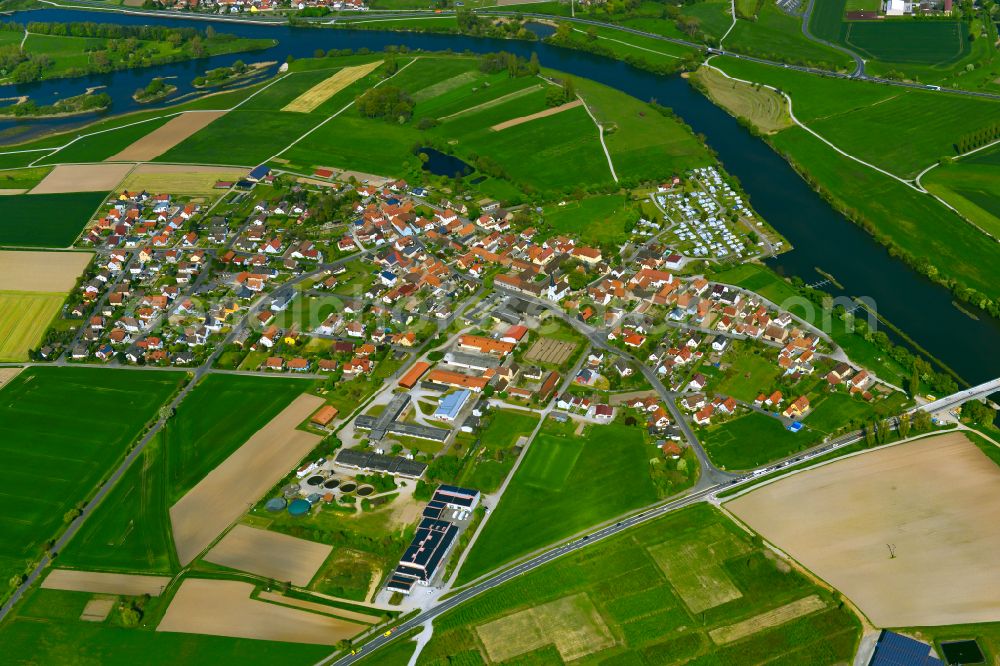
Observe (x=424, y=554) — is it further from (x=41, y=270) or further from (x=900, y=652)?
(x=41, y=270)

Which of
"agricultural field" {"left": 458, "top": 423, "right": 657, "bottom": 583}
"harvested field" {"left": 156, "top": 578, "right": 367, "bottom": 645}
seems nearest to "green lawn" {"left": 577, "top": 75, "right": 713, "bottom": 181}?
"agricultural field" {"left": 458, "top": 423, "right": 657, "bottom": 583}

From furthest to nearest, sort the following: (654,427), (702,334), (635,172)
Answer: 1. (635,172)
2. (702,334)
3. (654,427)

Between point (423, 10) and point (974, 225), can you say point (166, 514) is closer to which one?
point (974, 225)

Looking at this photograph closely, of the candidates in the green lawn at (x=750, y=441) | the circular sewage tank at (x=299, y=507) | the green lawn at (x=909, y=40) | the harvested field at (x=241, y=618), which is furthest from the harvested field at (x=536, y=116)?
the harvested field at (x=241, y=618)

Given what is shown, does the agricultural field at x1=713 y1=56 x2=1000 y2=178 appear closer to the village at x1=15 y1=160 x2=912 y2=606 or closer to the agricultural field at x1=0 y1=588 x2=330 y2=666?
the village at x1=15 y1=160 x2=912 y2=606

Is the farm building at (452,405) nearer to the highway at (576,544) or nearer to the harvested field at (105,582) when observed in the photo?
the highway at (576,544)

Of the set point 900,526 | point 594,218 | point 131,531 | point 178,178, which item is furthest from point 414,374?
point 178,178

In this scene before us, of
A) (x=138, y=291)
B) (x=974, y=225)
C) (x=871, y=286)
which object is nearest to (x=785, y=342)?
(x=871, y=286)
